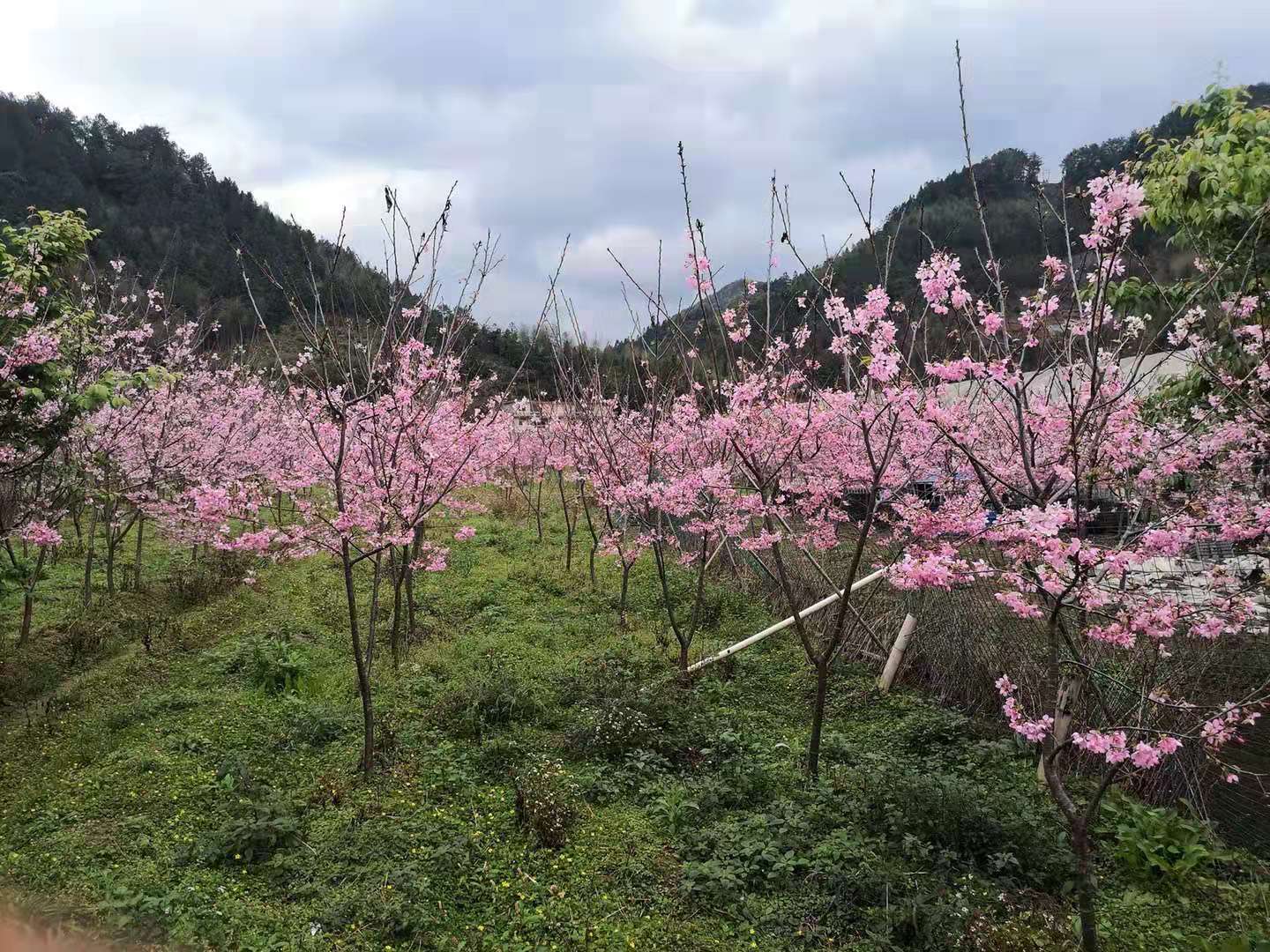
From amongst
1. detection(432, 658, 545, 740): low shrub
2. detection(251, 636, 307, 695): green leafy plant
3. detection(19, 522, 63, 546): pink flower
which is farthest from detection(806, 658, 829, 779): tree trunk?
detection(19, 522, 63, 546): pink flower

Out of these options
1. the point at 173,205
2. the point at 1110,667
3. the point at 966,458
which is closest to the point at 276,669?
the point at 966,458

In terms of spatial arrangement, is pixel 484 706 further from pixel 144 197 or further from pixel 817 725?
pixel 144 197

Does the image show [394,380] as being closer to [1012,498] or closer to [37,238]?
[37,238]

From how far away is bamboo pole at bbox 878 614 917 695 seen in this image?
709 centimetres

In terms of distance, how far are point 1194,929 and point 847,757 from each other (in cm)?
232

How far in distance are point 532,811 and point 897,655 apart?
4.09 meters

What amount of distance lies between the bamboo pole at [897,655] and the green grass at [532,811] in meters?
0.19

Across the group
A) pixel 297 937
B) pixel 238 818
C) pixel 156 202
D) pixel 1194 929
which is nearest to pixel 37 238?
pixel 238 818

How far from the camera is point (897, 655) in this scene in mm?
7125

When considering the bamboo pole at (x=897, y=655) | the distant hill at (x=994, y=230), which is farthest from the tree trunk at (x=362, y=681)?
the bamboo pole at (x=897, y=655)

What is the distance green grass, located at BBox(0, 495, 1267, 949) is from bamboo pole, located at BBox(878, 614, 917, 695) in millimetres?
192

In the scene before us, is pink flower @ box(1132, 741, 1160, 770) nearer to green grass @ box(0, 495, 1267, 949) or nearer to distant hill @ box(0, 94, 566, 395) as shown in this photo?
green grass @ box(0, 495, 1267, 949)

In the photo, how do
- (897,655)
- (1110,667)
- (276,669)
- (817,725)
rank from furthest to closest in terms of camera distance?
(897,655) → (276,669) → (1110,667) → (817,725)

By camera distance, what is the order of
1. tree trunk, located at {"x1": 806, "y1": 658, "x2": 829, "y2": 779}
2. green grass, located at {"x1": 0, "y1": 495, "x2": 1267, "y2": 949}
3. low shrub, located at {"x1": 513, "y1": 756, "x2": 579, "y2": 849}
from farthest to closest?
tree trunk, located at {"x1": 806, "y1": 658, "x2": 829, "y2": 779}, low shrub, located at {"x1": 513, "y1": 756, "x2": 579, "y2": 849}, green grass, located at {"x1": 0, "y1": 495, "x2": 1267, "y2": 949}
